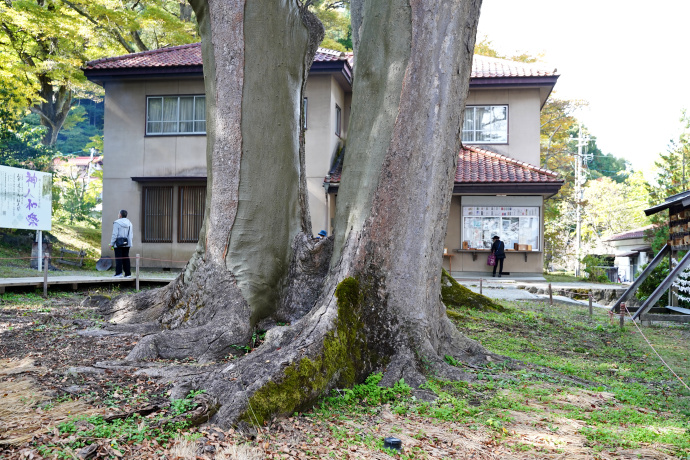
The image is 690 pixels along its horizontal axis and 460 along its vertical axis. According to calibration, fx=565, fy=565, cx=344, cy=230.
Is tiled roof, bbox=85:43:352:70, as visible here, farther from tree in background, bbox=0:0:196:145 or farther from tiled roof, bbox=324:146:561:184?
tiled roof, bbox=324:146:561:184

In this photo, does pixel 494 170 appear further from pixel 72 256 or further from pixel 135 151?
pixel 72 256

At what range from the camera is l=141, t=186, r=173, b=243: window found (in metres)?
17.6

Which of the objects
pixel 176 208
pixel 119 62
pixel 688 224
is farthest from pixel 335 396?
pixel 119 62

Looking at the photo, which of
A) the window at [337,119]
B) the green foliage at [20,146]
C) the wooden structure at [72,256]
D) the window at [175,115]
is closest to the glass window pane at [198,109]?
the window at [175,115]

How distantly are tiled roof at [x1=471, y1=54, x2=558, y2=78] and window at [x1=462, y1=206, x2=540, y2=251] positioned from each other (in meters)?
4.23

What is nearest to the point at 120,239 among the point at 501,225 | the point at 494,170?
the point at 494,170

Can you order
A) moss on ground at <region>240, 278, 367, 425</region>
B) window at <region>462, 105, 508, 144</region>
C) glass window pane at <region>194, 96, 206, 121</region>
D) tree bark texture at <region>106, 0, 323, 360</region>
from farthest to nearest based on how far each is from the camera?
window at <region>462, 105, 508, 144</region>, glass window pane at <region>194, 96, 206, 121</region>, tree bark texture at <region>106, 0, 323, 360</region>, moss on ground at <region>240, 278, 367, 425</region>

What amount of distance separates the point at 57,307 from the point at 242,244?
4343mm

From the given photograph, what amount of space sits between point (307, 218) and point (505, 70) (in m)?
14.5

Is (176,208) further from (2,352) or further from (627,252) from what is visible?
(627,252)

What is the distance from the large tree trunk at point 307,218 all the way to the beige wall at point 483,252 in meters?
12.4

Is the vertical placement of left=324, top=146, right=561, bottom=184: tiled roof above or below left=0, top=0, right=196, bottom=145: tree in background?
below

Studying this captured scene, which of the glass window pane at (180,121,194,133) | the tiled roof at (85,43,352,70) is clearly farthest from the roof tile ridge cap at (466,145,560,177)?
the glass window pane at (180,121,194,133)

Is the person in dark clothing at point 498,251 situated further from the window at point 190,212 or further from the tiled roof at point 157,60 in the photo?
the tiled roof at point 157,60
